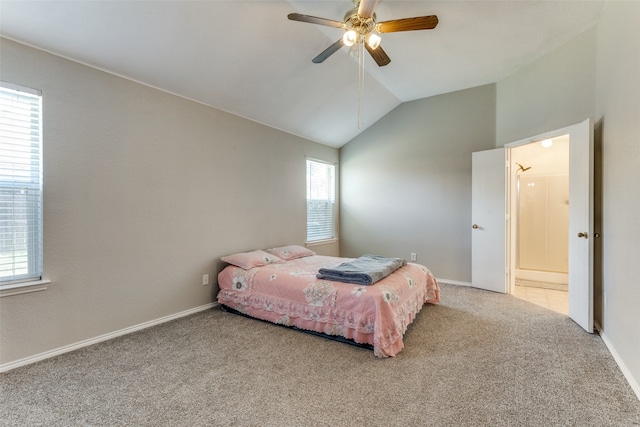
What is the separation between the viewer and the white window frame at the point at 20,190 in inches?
85.7

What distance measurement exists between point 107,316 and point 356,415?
2.40 m

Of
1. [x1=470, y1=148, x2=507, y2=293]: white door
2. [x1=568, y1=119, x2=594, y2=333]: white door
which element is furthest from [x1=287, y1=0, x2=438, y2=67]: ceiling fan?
[x1=470, y1=148, x2=507, y2=293]: white door

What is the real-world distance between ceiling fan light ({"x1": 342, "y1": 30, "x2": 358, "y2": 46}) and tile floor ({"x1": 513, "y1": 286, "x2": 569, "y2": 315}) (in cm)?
374

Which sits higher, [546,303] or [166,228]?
[166,228]

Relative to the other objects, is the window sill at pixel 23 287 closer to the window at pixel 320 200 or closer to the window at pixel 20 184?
the window at pixel 20 184

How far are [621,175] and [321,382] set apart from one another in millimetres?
2771

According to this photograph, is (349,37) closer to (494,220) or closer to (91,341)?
(494,220)

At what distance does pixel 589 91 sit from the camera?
298 centimetres

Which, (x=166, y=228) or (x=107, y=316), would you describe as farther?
(x=166, y=228)

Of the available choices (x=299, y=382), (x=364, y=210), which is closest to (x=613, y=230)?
(x=299, y=382)

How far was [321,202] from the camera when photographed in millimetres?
5430

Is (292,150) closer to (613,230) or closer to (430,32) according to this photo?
(430,32)

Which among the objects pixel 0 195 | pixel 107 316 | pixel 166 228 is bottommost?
pixel 107 316

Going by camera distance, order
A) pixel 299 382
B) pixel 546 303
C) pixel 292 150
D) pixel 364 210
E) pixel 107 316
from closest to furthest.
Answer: pixel 299 382 < pixel 107 316 < pixel 546 303 < pixel 292 150 < pixel 364 210
